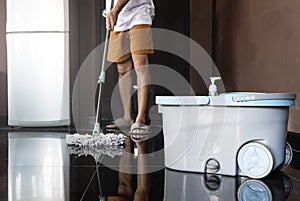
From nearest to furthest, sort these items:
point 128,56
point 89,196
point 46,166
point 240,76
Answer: point 89,196, point 46,166, point 128,56, point 240,76

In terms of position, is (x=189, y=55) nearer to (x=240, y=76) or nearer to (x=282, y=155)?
(x=240, y=76)

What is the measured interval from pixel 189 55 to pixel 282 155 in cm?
223

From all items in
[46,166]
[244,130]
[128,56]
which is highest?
[128,56]

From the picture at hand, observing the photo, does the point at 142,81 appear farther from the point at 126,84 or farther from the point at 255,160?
the point at 255,160

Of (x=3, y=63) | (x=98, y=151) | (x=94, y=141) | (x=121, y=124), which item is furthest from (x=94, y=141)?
(x=3, y=63)

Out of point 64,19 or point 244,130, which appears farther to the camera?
point 64,19

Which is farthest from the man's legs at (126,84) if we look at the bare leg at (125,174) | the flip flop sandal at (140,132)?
the bare leg at (125,174)

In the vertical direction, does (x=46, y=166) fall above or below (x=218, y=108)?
below

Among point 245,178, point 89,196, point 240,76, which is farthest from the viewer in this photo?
point 240,76

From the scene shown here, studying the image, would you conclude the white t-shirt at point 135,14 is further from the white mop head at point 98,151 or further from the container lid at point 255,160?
the container lid at point 255,160

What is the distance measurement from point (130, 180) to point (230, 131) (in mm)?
301

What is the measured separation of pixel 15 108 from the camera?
2.65m

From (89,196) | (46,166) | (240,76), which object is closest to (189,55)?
(240,76)

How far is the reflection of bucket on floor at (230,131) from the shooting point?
107 cm
